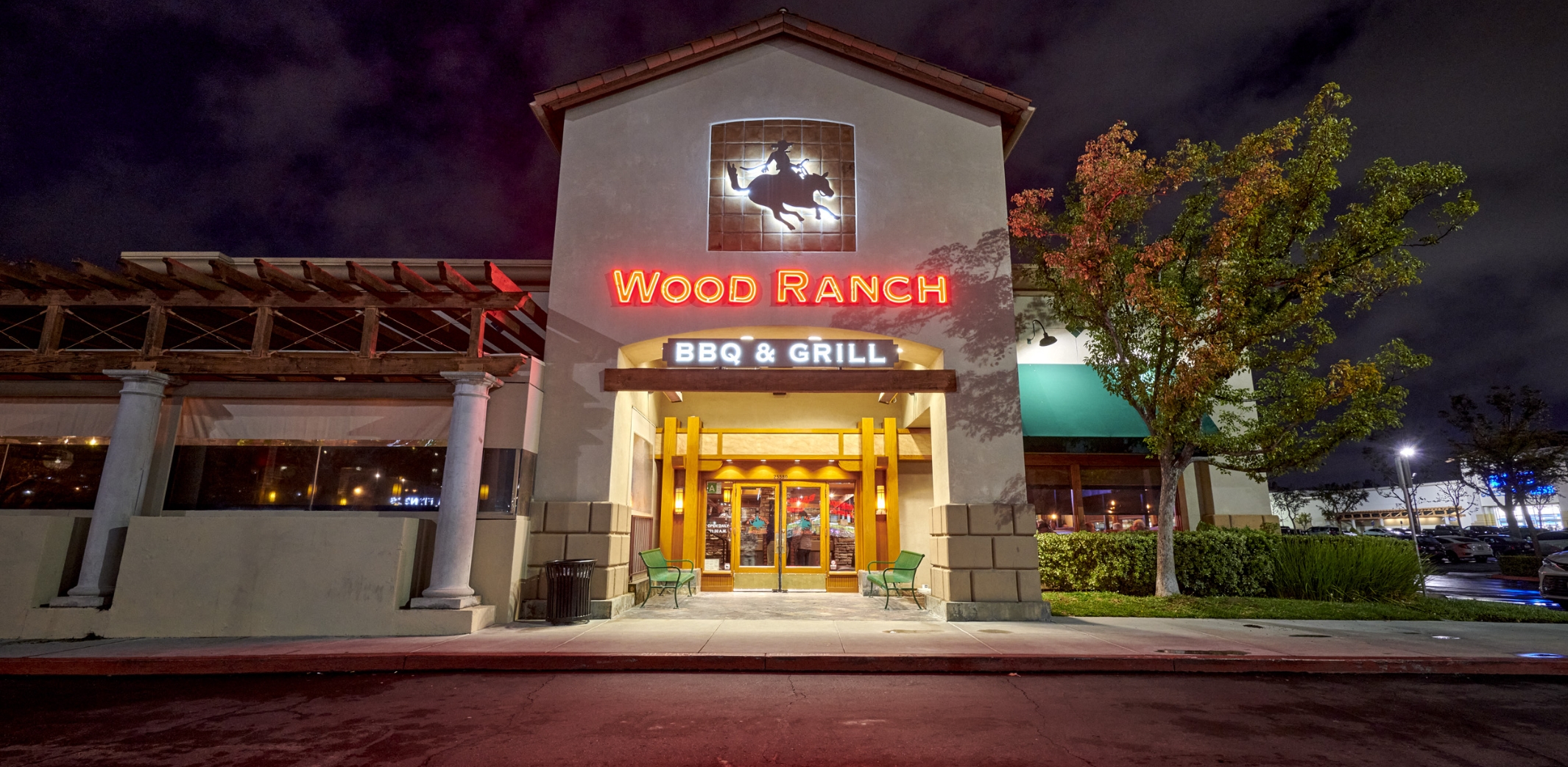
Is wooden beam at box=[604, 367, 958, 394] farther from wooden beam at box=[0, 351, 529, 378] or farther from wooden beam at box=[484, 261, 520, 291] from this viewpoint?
wooden beam at box=[484, 261, 520, 291]

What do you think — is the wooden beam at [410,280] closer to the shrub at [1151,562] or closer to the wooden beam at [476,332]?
the wooden beam at [476,332]

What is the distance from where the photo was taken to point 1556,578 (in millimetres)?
14773

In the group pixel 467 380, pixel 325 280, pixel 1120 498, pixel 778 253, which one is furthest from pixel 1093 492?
pixel 325 280

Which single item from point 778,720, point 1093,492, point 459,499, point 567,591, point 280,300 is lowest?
point 778,720

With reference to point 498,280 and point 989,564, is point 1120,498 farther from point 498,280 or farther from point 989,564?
point 498,280

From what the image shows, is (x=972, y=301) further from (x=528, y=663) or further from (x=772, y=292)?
(x=528, y=663)

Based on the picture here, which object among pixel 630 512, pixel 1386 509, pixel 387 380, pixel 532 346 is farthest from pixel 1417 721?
pixel 1386 509

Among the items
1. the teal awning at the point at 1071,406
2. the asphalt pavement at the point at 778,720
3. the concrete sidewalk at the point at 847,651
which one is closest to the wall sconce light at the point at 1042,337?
the teal awning at the point at 1071,406

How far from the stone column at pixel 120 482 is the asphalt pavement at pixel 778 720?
9.45 ft

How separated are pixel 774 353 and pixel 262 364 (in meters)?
8.12

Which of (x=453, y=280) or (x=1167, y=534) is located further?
(x=1167, y=534)

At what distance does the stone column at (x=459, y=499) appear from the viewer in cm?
1070

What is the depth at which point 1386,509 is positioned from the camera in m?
82.6

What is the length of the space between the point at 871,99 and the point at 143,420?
1341 cm
